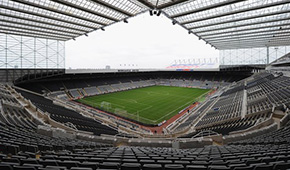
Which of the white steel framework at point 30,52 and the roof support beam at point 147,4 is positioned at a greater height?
the roof support beam at point 147,4

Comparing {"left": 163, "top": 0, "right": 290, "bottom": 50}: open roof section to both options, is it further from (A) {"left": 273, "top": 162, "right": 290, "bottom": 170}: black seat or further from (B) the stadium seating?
(A) {"left": 273, "top": 162, "right": 290, "bottom": 170}: black seat

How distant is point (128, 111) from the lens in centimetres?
2972

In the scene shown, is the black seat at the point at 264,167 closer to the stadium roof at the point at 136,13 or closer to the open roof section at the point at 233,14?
the stadium roof at the point at 136,13

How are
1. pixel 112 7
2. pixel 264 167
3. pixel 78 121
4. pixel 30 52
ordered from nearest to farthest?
1. pixel 264 167
2. pixel 78 121
3. pixel 112 7
4. pixel 30 52

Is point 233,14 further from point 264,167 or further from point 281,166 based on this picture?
point 264,167

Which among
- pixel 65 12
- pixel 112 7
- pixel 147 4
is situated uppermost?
pixel 147 4

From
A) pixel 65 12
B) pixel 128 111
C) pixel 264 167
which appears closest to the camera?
pixel 264 167

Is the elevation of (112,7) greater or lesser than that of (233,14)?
lesser

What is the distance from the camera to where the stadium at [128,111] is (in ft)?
14.1

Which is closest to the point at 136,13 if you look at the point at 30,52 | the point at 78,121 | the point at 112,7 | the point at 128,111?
the point at 112,7

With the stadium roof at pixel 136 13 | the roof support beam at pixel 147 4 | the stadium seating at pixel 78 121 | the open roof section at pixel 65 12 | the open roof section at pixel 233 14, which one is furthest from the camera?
the open roof section at pixel 233 14

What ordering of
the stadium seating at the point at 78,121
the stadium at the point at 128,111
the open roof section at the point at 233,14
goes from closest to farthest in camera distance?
the stadium at the point at 128,111
the stadium seating at the point at 78,121
the open roof section at the point at 233,14

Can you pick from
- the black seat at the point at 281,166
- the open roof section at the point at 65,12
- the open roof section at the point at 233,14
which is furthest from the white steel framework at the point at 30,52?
the black seat at the point at 281,166

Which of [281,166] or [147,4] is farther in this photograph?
[147,4]
